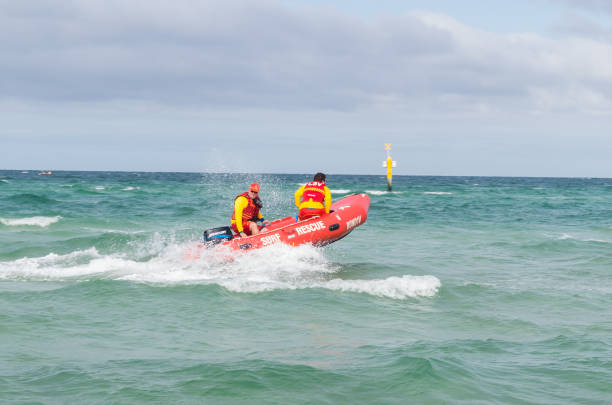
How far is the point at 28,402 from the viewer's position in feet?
15.1

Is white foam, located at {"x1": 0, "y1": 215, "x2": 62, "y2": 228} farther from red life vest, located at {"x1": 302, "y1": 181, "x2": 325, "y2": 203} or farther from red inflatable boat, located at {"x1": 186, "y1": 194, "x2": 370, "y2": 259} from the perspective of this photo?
red life vest, located at {"x1": 302, "y1": 181, "x2": 325, "y2": 203}

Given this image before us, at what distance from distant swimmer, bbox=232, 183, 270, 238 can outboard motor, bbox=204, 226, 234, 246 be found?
226 mm

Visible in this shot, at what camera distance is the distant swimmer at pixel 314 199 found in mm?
11594

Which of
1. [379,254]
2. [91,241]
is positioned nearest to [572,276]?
[379,254]

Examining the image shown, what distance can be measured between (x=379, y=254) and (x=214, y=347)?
7.83m

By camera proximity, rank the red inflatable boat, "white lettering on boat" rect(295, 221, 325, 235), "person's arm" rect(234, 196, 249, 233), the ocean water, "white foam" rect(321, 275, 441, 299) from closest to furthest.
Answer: the ocean water → "white foam" rect(321, 275, 441, 299) → the red inflatable boat → "person's arm" rect(234, 196, 249, 233) → "white lettering on boat" rect(295, 221, 325, 235)

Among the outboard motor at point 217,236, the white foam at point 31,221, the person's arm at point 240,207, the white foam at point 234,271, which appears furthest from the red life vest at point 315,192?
the white foam at point 31,221

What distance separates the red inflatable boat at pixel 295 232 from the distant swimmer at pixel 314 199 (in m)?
0.18

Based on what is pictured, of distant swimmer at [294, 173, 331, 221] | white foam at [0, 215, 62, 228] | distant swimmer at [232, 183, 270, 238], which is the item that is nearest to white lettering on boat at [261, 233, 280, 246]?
distant swimmer at [232, 183, 270, 238]

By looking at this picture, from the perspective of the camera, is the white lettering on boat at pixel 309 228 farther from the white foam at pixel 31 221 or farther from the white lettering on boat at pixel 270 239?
the white foam at pixel 31 221

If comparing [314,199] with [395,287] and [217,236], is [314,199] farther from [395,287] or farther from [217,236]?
[395,287]

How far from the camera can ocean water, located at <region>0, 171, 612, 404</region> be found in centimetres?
503

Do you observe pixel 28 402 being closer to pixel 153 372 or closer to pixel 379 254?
pixel 153 372

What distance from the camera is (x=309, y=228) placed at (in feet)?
37.4
